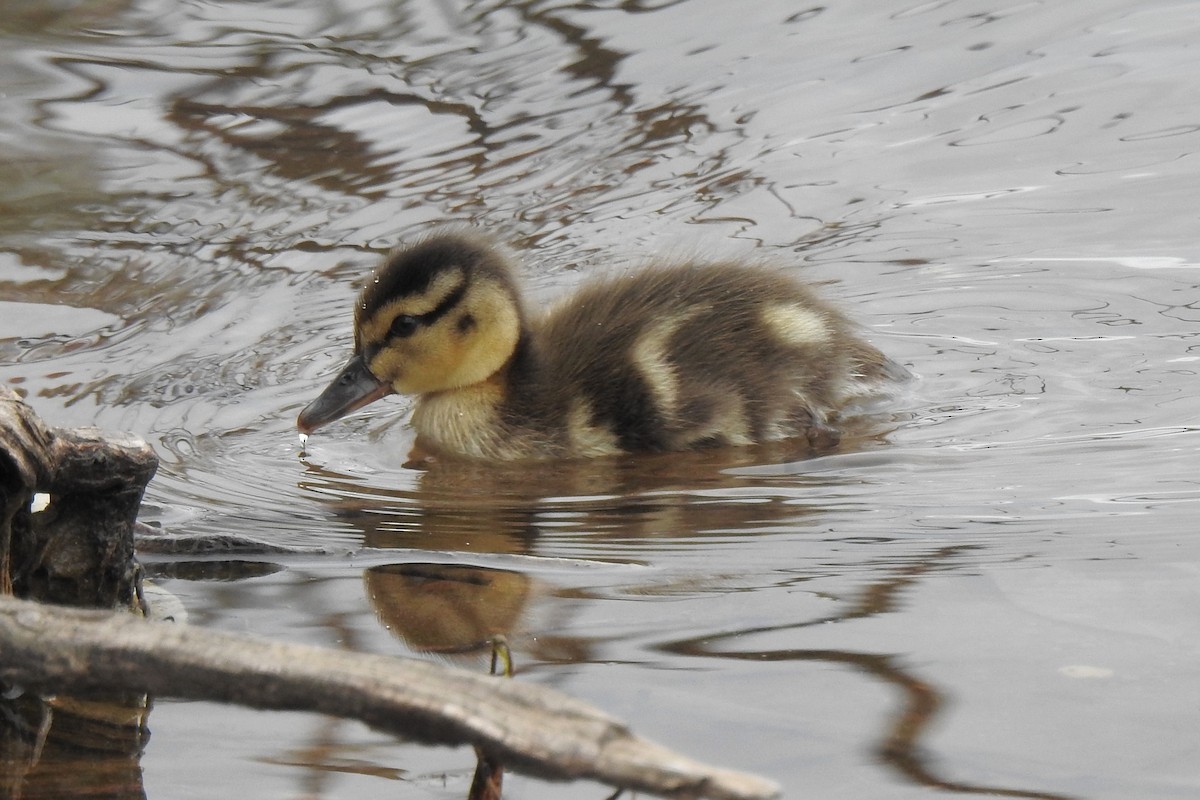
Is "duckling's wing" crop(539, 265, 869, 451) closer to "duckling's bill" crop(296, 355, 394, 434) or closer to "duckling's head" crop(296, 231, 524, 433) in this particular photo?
"duckling's head" crop(296, 231, 524, 433)

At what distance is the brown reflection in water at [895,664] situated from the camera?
155 cm

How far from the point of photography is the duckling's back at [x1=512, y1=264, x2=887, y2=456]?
3561 mm

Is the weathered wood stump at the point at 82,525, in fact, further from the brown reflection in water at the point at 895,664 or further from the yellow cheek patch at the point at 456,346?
the yellow cheek patch at the point at 456,346

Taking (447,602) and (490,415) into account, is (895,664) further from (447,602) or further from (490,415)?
(490,415)

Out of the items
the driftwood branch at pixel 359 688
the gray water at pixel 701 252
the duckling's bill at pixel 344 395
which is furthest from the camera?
the duckling's bill at pixel 344 395

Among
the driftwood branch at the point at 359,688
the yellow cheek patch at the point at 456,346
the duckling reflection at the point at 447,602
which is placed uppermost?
the driftwood branch at the point at 359,688

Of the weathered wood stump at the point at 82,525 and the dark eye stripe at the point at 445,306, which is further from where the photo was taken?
the dark eye stripe at the point at 445,306

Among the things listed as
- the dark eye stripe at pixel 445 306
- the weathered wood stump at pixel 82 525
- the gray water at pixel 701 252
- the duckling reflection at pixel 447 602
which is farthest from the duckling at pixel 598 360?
the weathered wood stump at pixel 82 525

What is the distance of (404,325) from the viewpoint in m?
3.68

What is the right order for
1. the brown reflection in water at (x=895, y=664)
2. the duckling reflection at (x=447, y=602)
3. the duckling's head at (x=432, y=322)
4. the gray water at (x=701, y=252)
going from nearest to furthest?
the brown reflection in water at (x=895, y=664) < the gray water at (x=701, y=252) < the duckling reflection at (x=447, y=602) < the duckling's head at (x=432, y=322)

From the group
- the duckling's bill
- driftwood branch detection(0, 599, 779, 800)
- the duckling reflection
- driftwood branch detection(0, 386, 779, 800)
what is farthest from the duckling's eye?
driftwood branch detection(0, 599, 779, 800)

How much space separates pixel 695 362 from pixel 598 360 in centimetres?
20

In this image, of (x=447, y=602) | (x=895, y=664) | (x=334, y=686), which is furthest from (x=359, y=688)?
(x=447, y=602)

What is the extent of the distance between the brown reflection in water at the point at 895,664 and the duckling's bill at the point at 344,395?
1.60 metres
